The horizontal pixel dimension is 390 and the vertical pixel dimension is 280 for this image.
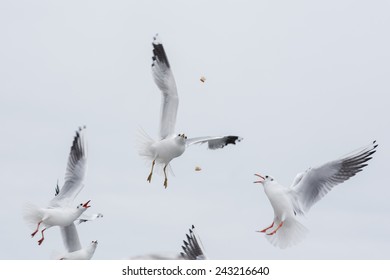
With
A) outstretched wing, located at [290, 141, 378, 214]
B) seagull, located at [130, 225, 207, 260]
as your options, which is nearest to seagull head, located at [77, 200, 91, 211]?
seagull, located at [130, 225, 207, 260]

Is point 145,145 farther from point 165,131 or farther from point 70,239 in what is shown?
point 70,239

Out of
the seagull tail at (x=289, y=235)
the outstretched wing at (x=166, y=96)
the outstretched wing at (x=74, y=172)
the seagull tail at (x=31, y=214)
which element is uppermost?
the outstretched wing at (x=166, y=96)

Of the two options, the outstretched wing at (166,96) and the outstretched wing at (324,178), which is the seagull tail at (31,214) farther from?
the outstretched wing at (324,178)

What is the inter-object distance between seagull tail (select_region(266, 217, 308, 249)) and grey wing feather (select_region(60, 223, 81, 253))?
2.82 metres

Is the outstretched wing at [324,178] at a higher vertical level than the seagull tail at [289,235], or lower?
higher

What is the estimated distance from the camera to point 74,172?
14.2 meters

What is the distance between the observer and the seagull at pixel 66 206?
13617mm

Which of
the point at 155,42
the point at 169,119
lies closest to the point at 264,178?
the point at 169,119

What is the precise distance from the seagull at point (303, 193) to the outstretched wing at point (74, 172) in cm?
283

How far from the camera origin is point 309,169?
1247 cm

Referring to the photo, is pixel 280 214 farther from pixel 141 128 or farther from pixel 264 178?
pixel 141 128

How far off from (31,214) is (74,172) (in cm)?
88

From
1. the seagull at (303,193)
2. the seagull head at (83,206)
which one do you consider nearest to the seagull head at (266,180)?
the seagull at (303,193)
